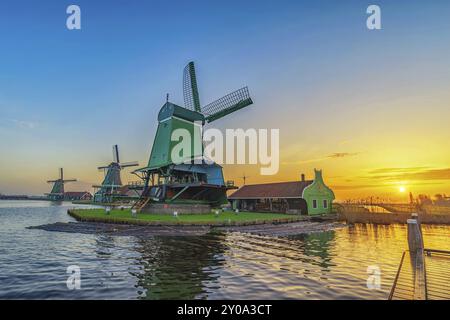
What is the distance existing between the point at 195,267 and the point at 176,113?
31977 millimetres

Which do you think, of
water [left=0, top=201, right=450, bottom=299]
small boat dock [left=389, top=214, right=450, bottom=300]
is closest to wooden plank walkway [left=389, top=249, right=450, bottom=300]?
small boat dock [left=389, top=214, right=450, bottom=300]

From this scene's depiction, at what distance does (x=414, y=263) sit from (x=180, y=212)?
3136 cm

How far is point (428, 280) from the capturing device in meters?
9.40

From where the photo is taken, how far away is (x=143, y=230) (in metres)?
26.2

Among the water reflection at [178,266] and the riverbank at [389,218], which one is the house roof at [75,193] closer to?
the riverbank at [389,218]

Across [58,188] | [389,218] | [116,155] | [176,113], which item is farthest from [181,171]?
[58,188]

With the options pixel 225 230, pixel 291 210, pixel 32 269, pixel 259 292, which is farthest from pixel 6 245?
pixel 291 210

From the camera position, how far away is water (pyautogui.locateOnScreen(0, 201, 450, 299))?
9688 mm

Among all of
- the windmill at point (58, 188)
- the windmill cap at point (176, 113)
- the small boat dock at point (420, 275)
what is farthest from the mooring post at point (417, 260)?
the windmill at point (58, 188)

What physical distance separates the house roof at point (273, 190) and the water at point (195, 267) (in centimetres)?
2314

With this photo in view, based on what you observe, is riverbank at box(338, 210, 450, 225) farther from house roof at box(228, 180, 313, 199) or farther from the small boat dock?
the small boat dock

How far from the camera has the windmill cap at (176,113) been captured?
4197 centimetres

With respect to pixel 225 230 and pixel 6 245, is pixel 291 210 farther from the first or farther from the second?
pixel 6 245

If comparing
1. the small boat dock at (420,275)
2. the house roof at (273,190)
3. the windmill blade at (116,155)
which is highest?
the windmill blade at (116,155)
